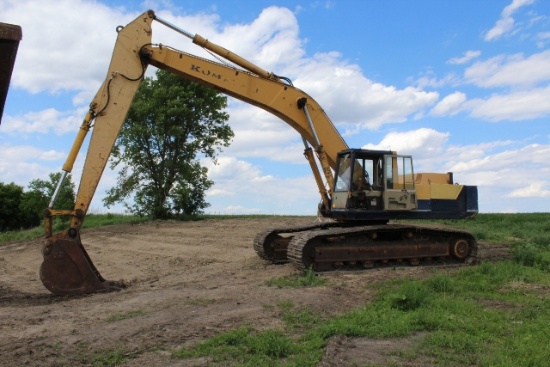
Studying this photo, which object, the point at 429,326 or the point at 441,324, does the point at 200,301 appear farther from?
the point at 441,324

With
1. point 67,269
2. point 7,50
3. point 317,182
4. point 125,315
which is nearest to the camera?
point 7,50

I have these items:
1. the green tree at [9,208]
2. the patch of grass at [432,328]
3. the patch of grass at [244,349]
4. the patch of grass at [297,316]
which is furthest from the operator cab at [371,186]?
the green tree at [9,208]

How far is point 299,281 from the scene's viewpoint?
1043 centimetres

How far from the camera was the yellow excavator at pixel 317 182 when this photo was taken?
10742mm

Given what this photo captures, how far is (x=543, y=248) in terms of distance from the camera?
53.8ft

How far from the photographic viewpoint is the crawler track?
1193cm

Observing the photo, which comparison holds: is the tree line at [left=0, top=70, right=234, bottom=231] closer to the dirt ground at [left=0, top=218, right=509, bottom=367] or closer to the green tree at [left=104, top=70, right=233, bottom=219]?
the green tree at [left=104, top=70, right=233, bottom=219]

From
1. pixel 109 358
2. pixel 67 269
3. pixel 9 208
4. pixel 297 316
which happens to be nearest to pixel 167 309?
pixel 297 316

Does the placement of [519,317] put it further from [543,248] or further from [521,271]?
[543,248]

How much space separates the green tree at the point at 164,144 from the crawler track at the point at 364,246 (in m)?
16.6

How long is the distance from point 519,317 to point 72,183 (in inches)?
1173

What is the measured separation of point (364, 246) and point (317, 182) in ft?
6.68

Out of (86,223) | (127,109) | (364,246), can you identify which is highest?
(127,109)

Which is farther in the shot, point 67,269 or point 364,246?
point 364,246
